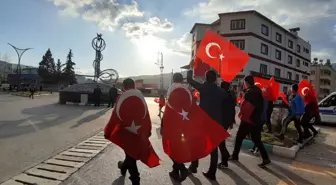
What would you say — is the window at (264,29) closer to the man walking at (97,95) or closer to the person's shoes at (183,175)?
the man walking at (97,95)

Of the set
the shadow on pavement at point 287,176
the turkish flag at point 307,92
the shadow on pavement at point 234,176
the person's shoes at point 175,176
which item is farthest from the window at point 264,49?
the person's shoes at point 175,176

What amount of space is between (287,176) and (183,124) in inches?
95.5

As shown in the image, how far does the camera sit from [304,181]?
575cm

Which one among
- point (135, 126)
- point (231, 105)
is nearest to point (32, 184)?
point (135, 126)

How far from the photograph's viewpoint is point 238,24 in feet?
131

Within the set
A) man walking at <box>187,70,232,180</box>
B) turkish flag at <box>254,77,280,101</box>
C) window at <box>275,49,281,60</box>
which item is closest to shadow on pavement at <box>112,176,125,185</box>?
man walking at <box>187,70,232,180</box>

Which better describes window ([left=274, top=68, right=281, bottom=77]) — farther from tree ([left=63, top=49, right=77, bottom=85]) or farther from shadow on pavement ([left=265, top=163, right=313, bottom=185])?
tree ([left=63, top=49, right=77, bottom=85])

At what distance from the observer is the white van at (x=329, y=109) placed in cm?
1756

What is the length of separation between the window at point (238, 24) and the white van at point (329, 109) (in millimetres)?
23343

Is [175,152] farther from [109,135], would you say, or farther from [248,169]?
[248,169]

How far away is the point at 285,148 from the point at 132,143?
489 cm

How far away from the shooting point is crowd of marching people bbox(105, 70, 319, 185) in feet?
15.7

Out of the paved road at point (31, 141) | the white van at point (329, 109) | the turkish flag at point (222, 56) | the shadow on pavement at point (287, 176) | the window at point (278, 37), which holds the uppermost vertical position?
the window at point (278, 37)

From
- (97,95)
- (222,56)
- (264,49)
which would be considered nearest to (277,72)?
(264,49)
